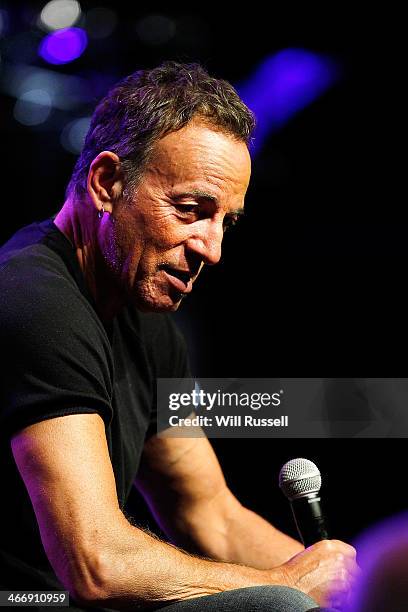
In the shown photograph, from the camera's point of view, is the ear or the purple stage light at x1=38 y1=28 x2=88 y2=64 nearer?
the ear

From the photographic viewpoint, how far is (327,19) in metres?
3.44

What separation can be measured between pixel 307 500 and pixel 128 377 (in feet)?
1.81

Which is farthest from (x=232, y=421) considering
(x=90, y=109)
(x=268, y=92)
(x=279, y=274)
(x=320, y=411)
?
(x=90, y=109)

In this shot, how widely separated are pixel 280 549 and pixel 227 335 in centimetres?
142

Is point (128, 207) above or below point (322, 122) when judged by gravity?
below

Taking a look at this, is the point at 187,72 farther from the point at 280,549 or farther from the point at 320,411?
the point at 320,411

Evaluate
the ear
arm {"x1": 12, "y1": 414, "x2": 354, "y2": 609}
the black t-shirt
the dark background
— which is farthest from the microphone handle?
the dark background

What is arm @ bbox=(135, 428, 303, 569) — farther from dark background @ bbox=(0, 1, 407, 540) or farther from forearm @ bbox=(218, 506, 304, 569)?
dark background @ bbox=(0, 1, 407, 540)

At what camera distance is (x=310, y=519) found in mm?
1620

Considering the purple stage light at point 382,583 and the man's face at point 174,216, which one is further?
the man's face at point 174,216

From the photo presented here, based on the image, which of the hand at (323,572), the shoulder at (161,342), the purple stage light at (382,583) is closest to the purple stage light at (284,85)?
the shoulder at (161,342)

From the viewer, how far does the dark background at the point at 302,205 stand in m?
3.29

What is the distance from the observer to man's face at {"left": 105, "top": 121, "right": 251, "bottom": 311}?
1751 mm

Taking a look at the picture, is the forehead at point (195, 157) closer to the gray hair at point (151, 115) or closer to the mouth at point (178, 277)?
the gray hair at point (151, 115)
